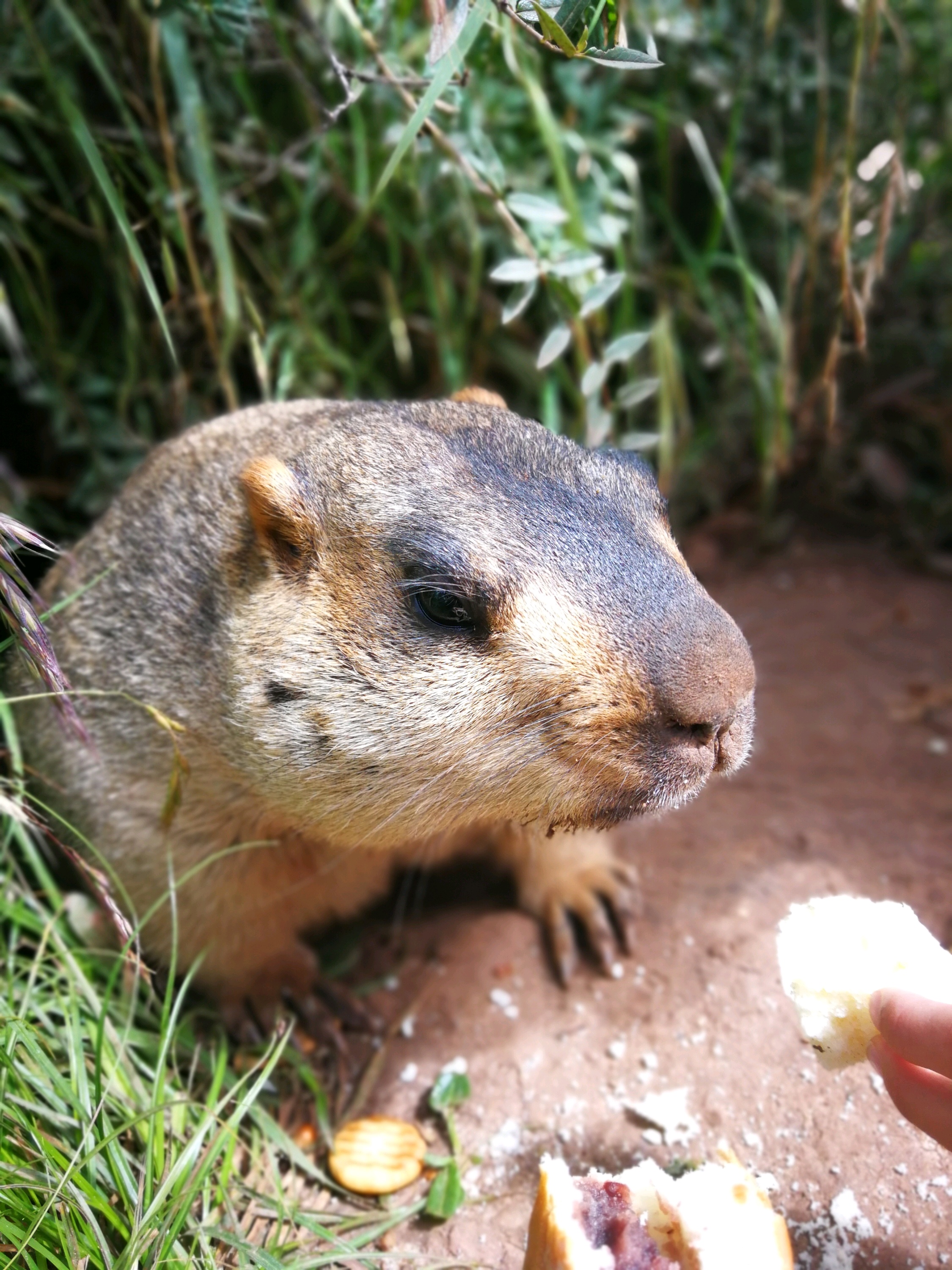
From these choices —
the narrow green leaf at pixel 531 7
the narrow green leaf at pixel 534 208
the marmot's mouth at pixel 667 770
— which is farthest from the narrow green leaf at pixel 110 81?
the marmot's mouth at pixel 667 770

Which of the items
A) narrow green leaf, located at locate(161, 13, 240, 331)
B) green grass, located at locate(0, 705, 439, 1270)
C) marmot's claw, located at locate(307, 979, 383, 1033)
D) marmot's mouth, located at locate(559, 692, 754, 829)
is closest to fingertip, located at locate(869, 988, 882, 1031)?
marmot's mouth, located at locate(559, 692, 754, 829)

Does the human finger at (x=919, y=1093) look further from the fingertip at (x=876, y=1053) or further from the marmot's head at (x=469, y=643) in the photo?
the marmot's head at (x=469, y=643)

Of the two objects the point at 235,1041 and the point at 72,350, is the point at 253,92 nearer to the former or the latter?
the point at 72,350

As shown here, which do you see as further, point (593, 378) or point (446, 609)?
point (593, 378)

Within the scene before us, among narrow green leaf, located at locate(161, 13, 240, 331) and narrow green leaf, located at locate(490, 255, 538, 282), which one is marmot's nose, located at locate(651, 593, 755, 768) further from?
narrow green leaf, located at locate(161, 13, 240, 331)

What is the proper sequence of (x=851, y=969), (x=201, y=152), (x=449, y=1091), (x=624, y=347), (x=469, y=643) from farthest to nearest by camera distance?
(x=201, y=152) → (x=624, y=347) → (x=449, y=1091) → (x=469, y=643) → (x=851, y=969)

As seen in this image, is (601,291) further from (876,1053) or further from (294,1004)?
(294,1004)

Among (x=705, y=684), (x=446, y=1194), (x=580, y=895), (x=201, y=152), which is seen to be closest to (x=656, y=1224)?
(x=446, y=1194)
